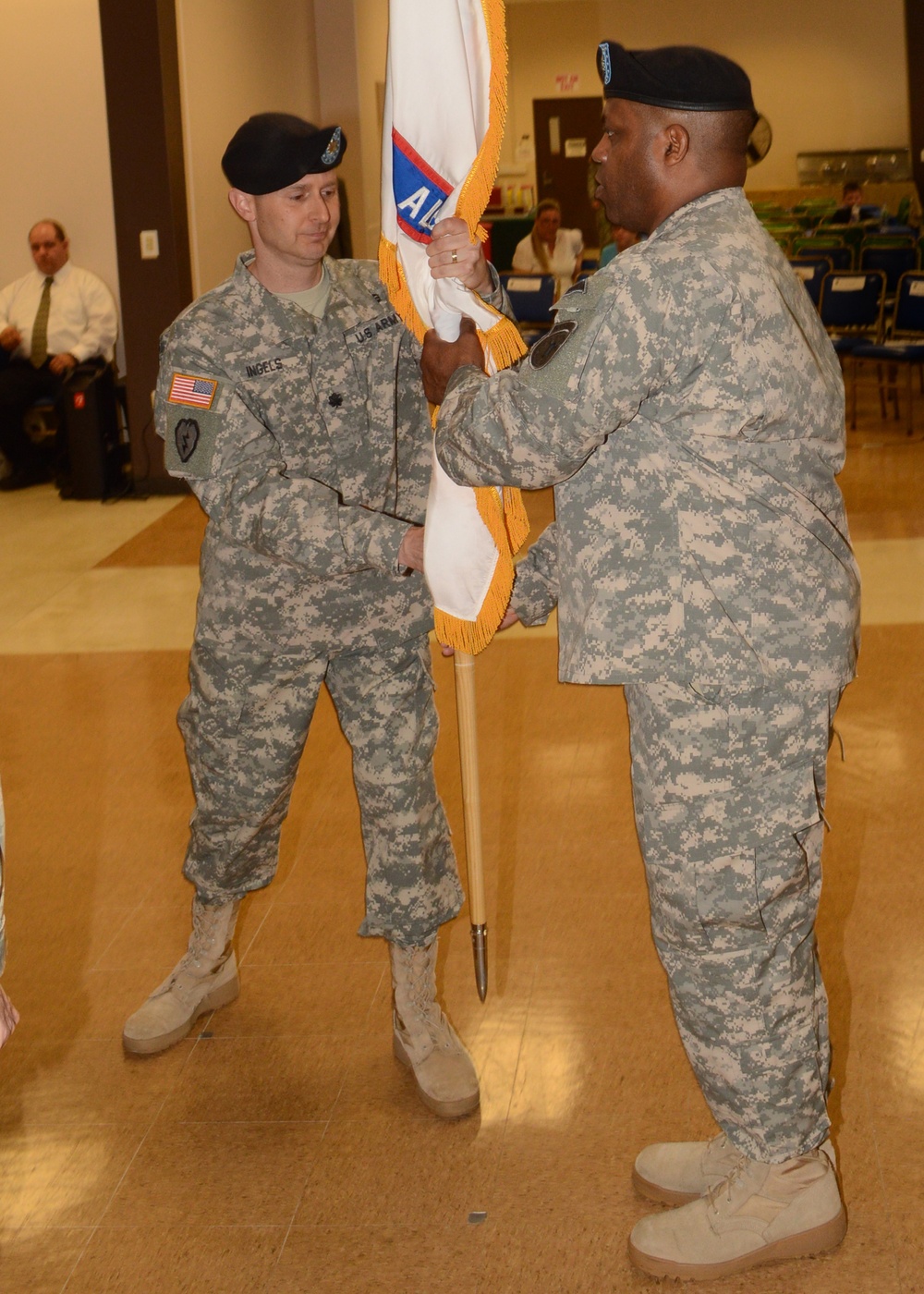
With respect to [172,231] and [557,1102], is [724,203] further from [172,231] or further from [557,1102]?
[172,231]

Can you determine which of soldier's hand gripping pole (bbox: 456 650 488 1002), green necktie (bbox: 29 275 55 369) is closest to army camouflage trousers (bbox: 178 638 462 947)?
soldier's hand gripping pole (bbox: 456 650 488 1002)

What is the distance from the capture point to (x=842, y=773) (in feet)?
12.7

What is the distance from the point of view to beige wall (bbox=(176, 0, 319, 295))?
8.88 meters

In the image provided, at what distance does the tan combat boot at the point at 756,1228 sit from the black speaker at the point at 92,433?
7209 mm

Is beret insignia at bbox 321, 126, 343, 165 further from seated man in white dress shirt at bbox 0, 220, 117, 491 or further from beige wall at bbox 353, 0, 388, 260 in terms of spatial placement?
beige wall at bbox 353, 0, 388, 260

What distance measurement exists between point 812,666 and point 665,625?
0.21 m

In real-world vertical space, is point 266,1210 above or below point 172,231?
below

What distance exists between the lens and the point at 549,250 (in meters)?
11.3

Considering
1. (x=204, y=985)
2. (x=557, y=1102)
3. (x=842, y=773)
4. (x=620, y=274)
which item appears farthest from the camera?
(x=842, y=773)

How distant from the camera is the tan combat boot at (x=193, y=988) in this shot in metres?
2.77

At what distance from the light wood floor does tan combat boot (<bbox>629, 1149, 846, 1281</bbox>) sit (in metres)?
0.03

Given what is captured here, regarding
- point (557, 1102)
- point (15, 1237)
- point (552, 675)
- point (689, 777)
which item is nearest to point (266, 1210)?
point (15, 1237)

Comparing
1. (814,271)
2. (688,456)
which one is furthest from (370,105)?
(688,456)

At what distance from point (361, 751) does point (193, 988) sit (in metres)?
0.67
